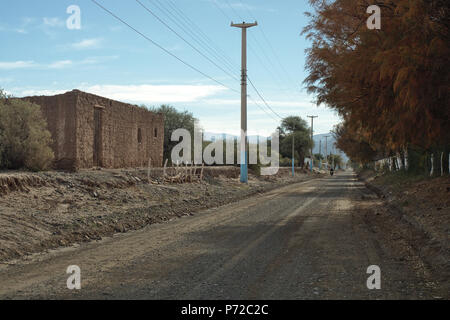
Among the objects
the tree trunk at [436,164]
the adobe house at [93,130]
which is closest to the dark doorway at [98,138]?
the adobe house at [93,130]

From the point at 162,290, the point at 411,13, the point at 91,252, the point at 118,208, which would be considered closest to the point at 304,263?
the point at 162,290

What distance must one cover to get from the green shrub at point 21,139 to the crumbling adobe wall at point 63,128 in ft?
6.09

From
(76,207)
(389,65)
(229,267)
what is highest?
(389,65)

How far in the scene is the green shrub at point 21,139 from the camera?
17.2m

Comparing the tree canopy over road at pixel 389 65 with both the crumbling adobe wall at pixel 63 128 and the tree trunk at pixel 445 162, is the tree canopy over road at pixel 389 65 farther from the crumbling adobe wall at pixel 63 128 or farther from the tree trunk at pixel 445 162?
the crumbling adobe wall at pixel 63 128

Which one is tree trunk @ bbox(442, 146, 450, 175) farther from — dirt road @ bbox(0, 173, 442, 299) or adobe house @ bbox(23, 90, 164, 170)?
adobe house @ bbox(23, 90, 164, 170)

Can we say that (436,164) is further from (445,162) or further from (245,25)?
(245,25)

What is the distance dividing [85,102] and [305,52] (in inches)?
449

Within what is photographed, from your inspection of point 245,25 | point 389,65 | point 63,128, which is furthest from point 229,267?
point 245,25

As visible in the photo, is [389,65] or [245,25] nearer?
[389,65]

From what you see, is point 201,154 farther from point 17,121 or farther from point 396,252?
point 396,252

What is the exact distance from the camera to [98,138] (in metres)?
22.5

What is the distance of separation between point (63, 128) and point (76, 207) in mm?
8066

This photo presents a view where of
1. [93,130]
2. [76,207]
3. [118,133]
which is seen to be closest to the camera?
[76,207]
